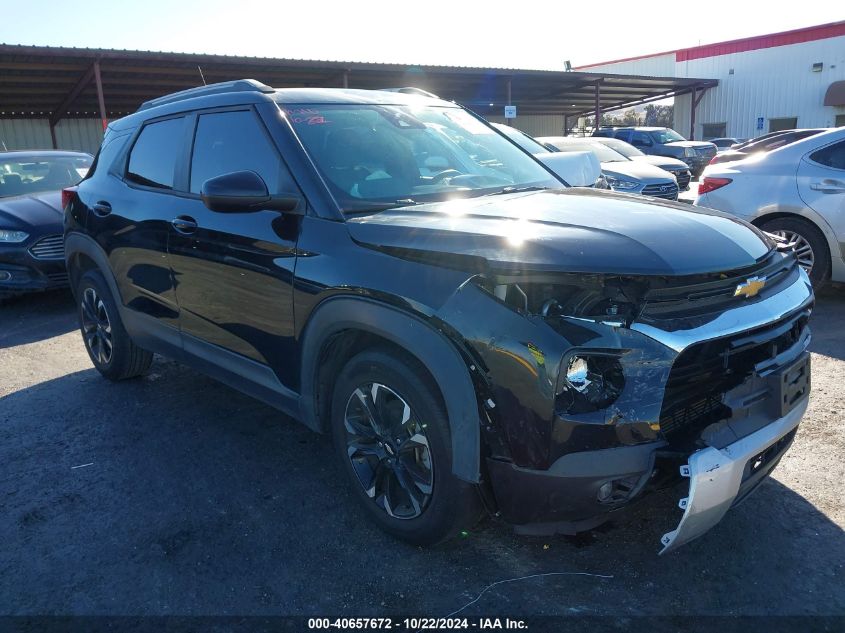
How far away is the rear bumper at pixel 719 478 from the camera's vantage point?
2150mm

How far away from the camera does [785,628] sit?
7.51 ft

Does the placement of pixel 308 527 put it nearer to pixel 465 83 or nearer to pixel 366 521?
pixel 366 521

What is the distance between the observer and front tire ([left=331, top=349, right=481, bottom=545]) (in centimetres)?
250

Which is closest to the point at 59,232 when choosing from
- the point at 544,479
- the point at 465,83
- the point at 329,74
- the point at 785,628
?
the point at 544,479

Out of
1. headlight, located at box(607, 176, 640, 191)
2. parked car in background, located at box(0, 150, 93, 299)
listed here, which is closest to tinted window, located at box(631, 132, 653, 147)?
headlight, located at box(607, 176, 640, 191)

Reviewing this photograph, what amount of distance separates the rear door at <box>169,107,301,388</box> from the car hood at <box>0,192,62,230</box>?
4.60m

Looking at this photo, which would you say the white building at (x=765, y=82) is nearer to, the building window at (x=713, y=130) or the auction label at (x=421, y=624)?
the building window at (x=713, y=130)

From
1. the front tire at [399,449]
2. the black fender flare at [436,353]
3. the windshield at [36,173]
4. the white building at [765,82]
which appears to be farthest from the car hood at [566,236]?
the white building at [765,82]

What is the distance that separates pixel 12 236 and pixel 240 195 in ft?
18.6

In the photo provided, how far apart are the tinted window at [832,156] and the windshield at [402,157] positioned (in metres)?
3.60

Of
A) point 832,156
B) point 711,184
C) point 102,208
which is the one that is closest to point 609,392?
point 102,208

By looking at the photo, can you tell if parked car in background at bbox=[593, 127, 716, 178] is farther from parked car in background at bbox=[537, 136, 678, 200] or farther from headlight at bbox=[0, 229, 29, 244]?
headlight at bbox=[0, 229, 29, 244]

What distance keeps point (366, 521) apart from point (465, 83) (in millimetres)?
24040

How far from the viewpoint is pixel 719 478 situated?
2.19 metres
